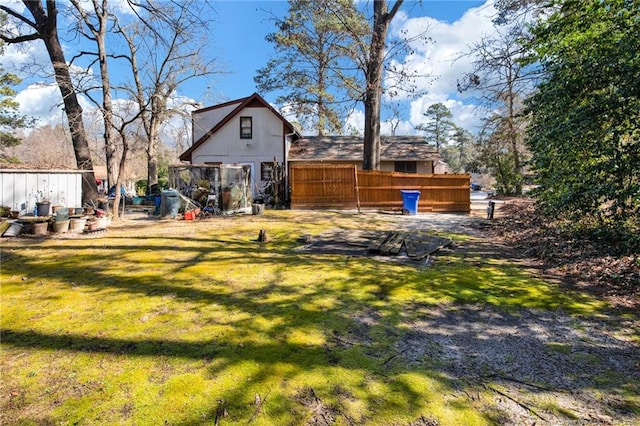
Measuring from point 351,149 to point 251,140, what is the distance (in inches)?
263

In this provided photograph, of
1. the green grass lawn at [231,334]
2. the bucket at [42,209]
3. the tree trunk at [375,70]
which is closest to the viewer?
the green grass lawn at [231,334]

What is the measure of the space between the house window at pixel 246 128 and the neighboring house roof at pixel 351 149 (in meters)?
2.91

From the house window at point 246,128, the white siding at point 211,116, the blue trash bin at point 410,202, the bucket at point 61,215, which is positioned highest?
the white siding at point 211,116

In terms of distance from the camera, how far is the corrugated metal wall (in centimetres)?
1130

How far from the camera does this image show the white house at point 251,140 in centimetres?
2086

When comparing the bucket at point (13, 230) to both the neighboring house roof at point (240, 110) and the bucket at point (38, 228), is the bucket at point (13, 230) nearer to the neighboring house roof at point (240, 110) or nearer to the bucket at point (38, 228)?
the bucket at point (38, 228)

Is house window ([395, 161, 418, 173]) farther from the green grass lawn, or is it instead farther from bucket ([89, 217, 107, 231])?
bucket ([89, 217, 107, 231])

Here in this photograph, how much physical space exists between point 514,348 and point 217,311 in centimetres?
314

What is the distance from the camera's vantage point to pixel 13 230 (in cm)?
862

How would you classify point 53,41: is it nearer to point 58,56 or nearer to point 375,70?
point 58,56

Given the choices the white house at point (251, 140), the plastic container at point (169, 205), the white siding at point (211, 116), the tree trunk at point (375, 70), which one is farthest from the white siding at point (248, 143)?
the plastic container at point (169, 205)

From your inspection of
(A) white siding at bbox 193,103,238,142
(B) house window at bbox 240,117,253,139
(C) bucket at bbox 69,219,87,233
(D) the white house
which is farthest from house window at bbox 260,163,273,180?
(C) bucket at bbox 69,219,87,233

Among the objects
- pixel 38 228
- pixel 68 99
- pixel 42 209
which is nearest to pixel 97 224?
pixel 38 228

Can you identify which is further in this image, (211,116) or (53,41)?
(211,116)
